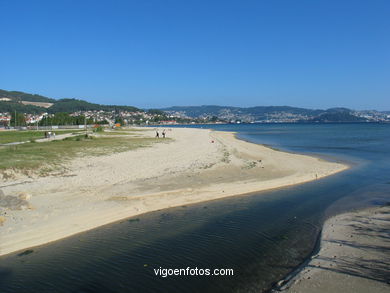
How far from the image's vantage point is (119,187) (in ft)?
51.2

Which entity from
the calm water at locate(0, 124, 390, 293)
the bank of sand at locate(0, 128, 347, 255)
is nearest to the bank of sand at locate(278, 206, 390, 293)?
the calm water at locate(0, 124, 390, 293)

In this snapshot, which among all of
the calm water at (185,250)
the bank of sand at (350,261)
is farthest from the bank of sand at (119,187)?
the bank of sand at (350,261)

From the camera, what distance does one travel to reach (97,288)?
23.8ft

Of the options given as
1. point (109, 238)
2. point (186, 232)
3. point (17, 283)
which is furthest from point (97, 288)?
point (186, 232)

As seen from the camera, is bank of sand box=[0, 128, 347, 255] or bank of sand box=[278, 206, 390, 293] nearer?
bank of sand box=[278, 206, 390, 293]

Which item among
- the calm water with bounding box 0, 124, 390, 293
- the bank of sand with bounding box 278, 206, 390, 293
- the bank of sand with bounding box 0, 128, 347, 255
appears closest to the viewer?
the bank of sand with bounding box 278, 206, 390, 293

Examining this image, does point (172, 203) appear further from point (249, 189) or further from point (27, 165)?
point (27, 165)

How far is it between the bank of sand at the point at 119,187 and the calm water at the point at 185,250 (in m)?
0.66

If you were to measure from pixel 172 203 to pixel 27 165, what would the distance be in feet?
32.9

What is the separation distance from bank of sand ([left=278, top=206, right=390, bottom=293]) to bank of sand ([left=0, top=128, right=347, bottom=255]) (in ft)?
20.1

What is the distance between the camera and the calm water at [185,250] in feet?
24.6

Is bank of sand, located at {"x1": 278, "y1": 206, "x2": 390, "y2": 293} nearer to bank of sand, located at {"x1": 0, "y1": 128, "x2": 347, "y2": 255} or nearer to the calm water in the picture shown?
the calm water

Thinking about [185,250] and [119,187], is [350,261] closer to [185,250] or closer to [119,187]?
[185,250]

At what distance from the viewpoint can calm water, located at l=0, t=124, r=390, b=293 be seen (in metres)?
7.50
